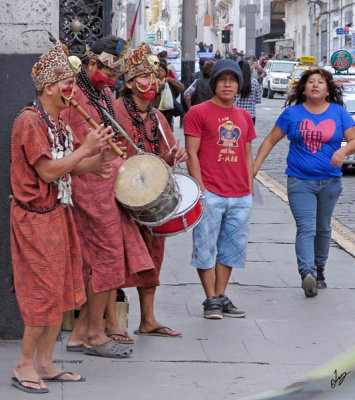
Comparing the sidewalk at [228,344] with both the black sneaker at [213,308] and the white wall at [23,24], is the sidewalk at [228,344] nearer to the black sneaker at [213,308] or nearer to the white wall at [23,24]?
the black sneaker at [213,308]

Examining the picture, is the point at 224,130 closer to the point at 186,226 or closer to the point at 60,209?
the point at 186,226

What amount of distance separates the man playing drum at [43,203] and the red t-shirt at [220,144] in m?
1.95

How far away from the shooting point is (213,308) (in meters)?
7.27

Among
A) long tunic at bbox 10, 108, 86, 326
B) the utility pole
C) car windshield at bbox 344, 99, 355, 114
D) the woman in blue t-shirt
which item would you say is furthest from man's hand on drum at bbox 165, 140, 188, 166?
the utility pole

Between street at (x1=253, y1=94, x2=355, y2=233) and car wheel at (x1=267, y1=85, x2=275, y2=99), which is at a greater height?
car wheel at (x1=267, y1=85, x2=275, y2=99)

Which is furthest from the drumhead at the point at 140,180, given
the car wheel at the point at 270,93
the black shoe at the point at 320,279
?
the car wheel at the point at 270,93

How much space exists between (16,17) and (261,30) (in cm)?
8226

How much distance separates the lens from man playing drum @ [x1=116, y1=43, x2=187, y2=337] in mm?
6426

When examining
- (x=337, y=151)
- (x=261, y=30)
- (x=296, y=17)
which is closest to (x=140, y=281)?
(x=337, y=151)

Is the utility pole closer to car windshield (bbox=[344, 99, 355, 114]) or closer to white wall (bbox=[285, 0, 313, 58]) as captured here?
car windshield (bbox=[344, 99, 355, 114])

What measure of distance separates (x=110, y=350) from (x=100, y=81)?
159 cm

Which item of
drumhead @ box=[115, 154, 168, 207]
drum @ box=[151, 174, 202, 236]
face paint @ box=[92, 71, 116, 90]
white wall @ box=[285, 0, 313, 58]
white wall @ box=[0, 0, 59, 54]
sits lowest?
drum @ box=[151, 174, 202, 236]

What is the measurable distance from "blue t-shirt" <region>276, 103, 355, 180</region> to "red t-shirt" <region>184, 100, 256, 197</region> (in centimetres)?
89

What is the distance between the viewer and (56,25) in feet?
20.9
